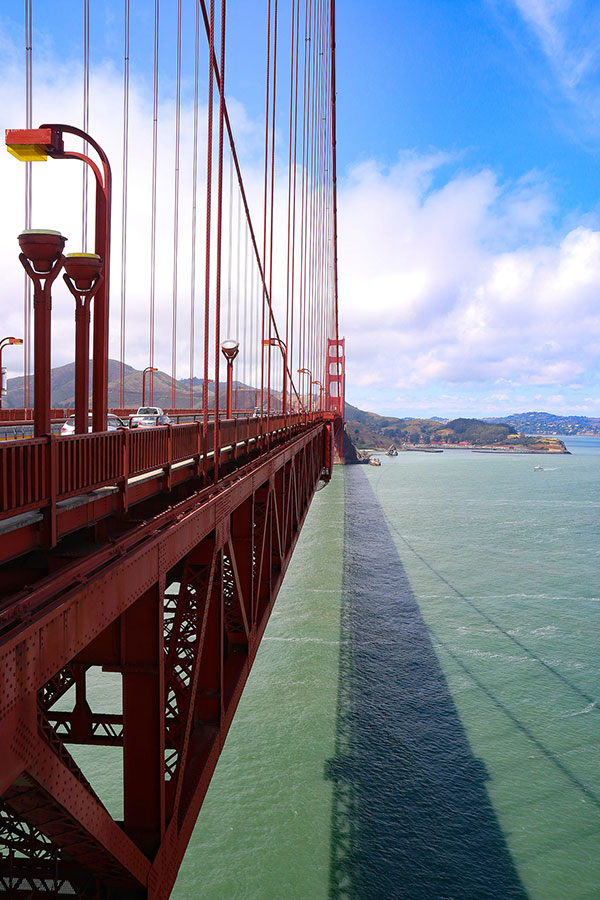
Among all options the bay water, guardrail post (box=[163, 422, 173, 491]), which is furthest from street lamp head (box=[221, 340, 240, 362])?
the bay water

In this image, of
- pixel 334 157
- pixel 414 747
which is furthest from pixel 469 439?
pixel 414 747

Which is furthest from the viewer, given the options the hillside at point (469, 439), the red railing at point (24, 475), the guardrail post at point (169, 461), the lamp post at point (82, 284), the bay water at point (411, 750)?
the hillside at point (469, 439)

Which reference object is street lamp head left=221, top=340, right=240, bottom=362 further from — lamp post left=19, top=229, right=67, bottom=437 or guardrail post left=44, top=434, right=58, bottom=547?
guardrail post left=44, top=434, right=58, bottom=547

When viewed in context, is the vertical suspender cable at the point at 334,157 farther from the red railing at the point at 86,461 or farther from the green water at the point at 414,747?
the red railing at the point at 86,461

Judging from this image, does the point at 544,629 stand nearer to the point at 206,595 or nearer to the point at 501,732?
the point at 501,732

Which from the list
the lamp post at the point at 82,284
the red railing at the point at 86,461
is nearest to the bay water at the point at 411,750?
the red railing at the point at 86,461

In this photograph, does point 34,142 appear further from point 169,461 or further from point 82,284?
point 169,461
